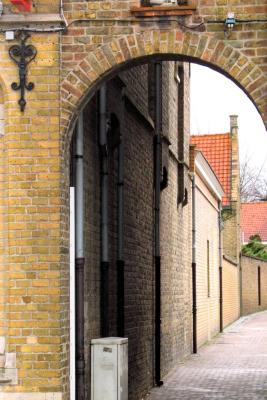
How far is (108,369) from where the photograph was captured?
10.8 metres

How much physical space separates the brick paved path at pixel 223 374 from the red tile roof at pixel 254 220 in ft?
118

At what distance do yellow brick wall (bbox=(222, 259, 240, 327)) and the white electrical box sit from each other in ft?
79.4

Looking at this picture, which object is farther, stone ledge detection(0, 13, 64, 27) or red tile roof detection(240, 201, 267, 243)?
red tile roof detection(240, 201, 267, 243)

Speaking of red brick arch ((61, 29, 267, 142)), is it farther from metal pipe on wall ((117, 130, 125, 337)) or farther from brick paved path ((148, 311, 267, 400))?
brick paved path ((148, 311, 267, 400))

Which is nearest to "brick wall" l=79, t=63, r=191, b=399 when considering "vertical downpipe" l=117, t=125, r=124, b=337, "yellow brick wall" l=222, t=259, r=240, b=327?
"vertical downpipe" l=117, t=125, r=124, b=337

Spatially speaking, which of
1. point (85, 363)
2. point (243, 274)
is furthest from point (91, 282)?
point (243, 274)

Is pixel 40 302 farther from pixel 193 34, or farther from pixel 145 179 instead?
pixel 145 179

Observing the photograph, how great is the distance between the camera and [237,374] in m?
18.8

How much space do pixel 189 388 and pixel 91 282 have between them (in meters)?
5.62

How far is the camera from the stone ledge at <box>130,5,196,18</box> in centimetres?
972

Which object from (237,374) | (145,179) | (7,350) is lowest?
(237,374)

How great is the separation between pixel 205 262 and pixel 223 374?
9.36 m

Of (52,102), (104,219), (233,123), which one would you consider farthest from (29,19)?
(233,123)

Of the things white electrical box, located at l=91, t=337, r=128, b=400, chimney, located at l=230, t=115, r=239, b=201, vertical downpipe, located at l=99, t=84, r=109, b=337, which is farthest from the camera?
chimney, located at l=230, t=115, r=239, b=201
